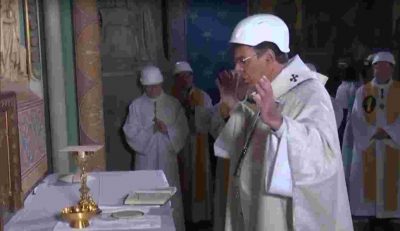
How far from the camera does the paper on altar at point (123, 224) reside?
8.00 ft

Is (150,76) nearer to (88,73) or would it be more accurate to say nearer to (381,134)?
(88,73)

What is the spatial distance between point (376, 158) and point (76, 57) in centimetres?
325

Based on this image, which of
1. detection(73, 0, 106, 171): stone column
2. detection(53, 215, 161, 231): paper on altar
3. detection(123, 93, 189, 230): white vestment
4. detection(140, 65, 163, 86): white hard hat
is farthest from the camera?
detection(140, 65, 163, 86): white hard hat

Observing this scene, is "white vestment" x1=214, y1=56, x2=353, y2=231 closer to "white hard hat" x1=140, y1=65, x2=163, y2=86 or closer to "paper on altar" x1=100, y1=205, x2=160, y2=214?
"paper on altar" x1=100, y1=205, x2=160, y2=214

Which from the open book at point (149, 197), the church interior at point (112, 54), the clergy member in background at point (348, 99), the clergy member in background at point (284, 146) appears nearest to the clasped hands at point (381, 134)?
the clergy member in background at point (348, 99)

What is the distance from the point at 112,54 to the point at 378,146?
3144 mm

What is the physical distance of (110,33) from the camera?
23.6ft

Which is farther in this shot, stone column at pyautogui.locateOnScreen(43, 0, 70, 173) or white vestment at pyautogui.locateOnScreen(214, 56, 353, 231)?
stone column at pyautogui.locateOnScreen(43, 0, 70, 173)

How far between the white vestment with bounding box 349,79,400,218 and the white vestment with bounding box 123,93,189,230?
5.91ft

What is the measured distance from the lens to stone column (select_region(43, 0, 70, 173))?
4.64 m

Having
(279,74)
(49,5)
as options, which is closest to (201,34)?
(49,5)

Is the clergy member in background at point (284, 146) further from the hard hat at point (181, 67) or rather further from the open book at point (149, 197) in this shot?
the hard hat at point (181, 67)

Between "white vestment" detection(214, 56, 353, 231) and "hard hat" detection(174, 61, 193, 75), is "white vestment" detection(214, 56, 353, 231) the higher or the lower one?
the lower one

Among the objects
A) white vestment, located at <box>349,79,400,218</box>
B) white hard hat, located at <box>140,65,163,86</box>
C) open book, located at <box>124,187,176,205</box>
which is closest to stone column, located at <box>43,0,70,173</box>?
white hard hat, located at <box>140,65,163,86</box>
